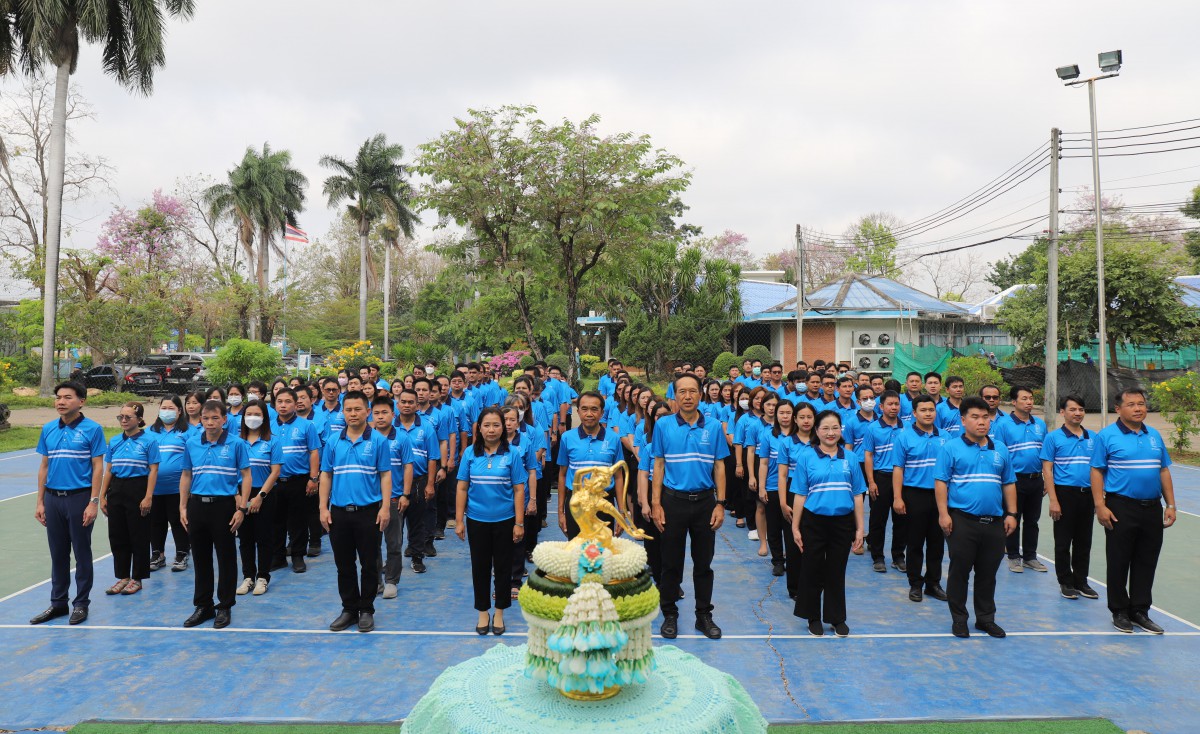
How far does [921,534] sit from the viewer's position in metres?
6.09

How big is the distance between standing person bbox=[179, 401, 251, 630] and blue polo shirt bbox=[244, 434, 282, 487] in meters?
0.44

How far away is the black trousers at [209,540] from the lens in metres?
5.30

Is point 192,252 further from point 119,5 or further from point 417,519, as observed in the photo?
point 417,519

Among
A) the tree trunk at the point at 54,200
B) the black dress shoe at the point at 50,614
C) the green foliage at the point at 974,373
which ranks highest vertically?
the tree trunk at the point at 54,200

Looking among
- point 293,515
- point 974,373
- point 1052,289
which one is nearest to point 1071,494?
point 293,515

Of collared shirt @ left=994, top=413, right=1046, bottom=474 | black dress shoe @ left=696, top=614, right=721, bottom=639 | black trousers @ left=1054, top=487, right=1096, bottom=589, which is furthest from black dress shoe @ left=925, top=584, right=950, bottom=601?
black dress shoe @ left=696, top=614, right=721, bottom=639

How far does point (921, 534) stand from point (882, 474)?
85 cm

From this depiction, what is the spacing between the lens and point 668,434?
17.1 feet

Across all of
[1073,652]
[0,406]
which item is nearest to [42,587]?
[1073,652]

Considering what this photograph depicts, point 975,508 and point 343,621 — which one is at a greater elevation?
point 975,508

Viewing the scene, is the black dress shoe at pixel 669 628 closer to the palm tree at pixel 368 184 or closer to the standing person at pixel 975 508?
the standing person at pixel 975 508

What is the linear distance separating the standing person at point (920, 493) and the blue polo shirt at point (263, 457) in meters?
5.13

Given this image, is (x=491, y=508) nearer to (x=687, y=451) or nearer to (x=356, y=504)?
→ (x=356, y=504)

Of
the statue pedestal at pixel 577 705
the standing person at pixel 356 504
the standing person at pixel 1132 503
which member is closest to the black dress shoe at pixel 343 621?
the standing person at pixel 356 504
